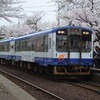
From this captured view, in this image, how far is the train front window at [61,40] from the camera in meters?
14.3

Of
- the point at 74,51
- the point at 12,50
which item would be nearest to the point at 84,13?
the point at 12,50

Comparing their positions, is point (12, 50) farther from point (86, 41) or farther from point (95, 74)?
point (95, 74)

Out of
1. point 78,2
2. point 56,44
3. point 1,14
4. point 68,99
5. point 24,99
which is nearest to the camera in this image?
point 24,99

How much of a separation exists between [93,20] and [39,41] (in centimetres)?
665

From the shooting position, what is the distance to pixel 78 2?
78.8 feet

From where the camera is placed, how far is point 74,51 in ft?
47.4

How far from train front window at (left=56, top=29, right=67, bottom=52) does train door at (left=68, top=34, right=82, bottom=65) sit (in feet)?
0.84

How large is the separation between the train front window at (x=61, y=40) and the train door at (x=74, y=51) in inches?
10.1

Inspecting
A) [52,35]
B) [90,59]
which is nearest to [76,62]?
[90,59]

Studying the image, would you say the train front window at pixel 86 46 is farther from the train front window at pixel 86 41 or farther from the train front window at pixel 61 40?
the train front window at pixel 61 40

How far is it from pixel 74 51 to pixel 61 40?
87 cm

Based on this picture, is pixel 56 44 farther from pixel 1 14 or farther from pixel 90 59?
pixel 1 14

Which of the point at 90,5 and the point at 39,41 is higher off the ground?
the point at 90,5

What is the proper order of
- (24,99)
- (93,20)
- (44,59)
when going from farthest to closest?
1. (93,20)
2. (44,59)
3. (24,99)
